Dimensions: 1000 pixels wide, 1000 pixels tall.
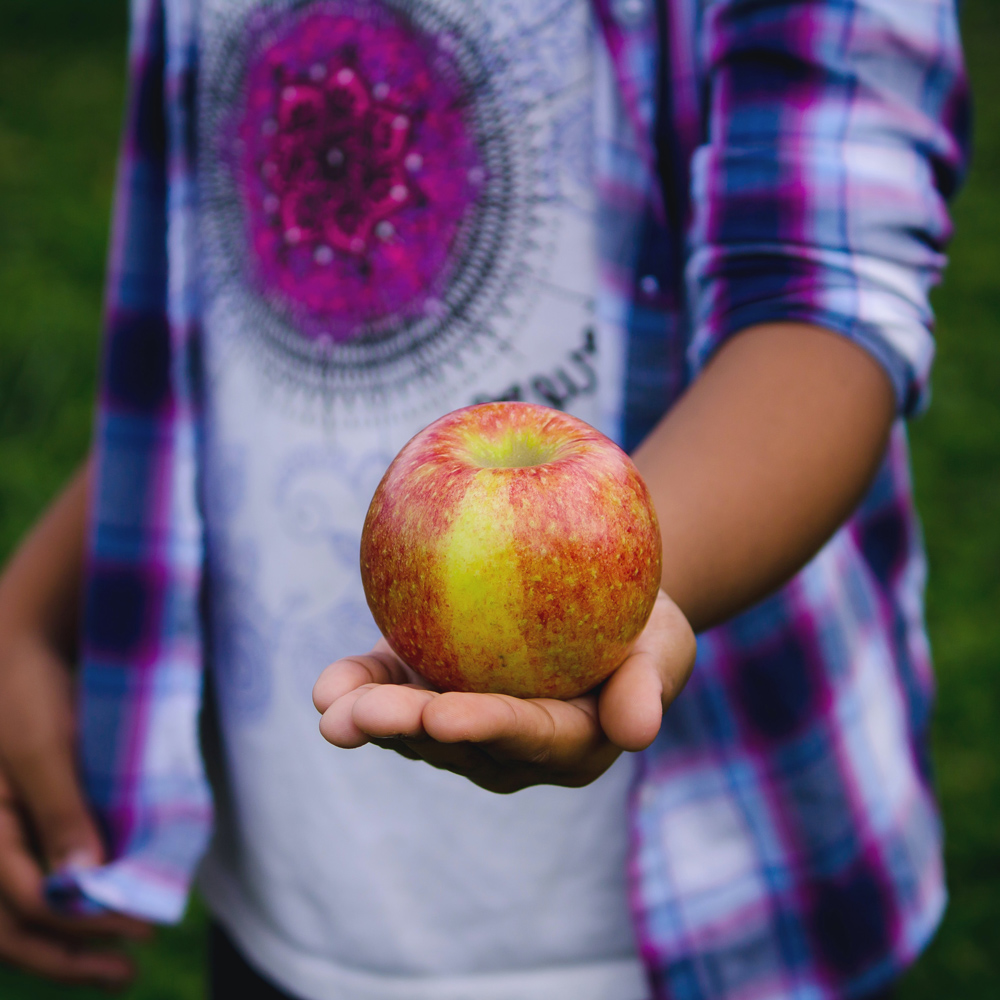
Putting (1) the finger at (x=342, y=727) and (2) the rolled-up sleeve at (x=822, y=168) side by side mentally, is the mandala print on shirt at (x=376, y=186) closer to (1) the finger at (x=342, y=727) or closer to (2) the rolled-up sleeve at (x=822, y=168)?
(2) the rolled-up sleeve at (x=822, y=168)

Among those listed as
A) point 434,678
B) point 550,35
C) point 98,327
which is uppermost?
point 550,35

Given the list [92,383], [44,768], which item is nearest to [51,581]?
[44,768]

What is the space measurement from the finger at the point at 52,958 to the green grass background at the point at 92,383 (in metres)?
1.13

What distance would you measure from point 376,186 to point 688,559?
72 cm

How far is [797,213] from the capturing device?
47.6 inches

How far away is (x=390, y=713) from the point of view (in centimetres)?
88

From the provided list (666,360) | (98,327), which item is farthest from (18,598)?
(98,327)

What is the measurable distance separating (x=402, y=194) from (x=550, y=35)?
0.97ft

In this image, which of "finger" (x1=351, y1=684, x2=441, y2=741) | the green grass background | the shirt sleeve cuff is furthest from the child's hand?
the green grass background

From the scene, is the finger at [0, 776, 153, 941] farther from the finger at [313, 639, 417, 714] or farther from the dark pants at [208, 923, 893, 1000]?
the finger at [313, 639, 417, 714]

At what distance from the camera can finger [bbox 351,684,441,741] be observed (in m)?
0.88

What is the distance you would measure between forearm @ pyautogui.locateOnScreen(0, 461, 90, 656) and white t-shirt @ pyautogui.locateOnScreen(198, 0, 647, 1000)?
414mm

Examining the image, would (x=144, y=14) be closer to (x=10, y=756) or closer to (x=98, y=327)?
(x=10, y=756)

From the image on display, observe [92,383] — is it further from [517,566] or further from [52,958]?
[517,566]
